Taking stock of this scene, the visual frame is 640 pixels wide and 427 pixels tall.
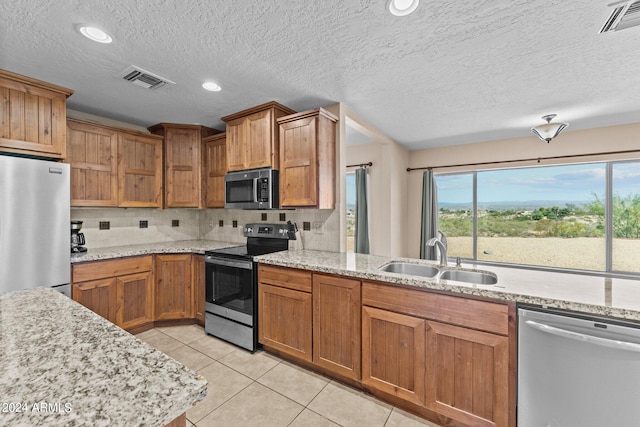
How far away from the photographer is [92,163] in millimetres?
2887

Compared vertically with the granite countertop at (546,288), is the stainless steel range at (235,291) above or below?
below

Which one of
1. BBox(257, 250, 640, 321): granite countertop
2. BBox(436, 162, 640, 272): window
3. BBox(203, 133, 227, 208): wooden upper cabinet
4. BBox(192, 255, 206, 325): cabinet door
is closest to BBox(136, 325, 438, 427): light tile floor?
BBox(192, 255, 206, 325): cabinet door

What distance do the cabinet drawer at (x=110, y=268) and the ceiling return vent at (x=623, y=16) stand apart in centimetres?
419

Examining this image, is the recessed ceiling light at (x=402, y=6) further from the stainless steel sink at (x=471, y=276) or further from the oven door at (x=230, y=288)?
the oven door at (x=230, y=288)

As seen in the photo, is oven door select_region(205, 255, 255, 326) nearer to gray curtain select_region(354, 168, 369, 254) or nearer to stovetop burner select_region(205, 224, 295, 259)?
stovetop burner select_region(205, 224, 295, 259)

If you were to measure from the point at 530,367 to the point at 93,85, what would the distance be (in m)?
3.83

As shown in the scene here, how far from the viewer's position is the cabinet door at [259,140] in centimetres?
281

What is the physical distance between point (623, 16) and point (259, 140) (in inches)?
109

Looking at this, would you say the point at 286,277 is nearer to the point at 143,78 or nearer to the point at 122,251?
the point at 122,251

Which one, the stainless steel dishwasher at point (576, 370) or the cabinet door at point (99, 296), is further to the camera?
the cabinet door at point (99, 296)

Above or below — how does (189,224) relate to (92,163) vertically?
below

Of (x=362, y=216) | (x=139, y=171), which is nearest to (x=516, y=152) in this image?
(x=362, y=216)

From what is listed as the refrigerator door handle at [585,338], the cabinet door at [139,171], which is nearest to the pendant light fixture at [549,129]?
the refrigerator door handle at [585,338]

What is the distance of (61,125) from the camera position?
2.43m
